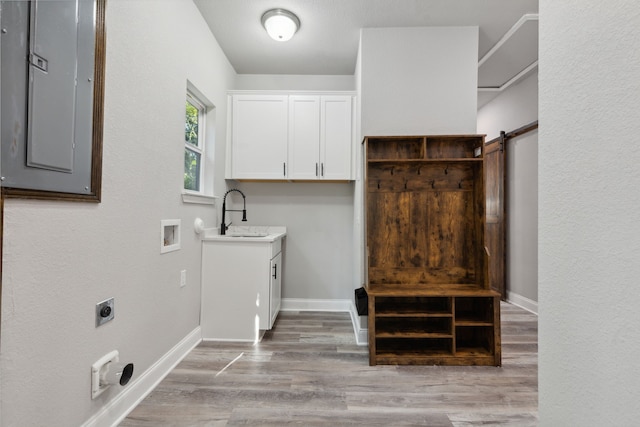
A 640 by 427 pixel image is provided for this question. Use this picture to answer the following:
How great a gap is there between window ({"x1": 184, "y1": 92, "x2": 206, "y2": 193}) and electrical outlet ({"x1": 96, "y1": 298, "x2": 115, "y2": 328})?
1262 mm

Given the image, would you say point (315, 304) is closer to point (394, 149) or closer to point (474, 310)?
point (474, 310)

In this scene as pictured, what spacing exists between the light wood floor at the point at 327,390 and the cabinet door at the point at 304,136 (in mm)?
1679

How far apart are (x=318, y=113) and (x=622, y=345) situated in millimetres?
2803

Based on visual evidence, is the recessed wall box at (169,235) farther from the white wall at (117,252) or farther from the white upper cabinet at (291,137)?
the white upper cabinet at (291,137)

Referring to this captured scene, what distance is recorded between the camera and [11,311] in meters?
0.95

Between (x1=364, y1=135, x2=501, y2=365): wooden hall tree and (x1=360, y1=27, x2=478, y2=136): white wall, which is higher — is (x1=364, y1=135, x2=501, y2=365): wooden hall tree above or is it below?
below

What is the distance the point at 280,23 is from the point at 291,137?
1011mm

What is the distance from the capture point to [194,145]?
258cm

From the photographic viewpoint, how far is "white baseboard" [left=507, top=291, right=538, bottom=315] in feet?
10.4

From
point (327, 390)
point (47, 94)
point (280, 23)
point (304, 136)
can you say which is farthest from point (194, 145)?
point (327, 390)

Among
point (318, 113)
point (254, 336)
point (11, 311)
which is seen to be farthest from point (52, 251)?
point (318, 113)

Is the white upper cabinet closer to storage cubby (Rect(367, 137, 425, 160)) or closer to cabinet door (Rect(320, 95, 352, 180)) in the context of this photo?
cabinet door (Rect(320, 95, 352, 180))

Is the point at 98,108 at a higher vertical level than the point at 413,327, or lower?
higher

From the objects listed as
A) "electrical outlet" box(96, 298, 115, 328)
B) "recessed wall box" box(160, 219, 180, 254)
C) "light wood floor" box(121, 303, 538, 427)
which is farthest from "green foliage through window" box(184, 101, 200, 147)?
"light wood floor" box(121, 303, 538, 427)
